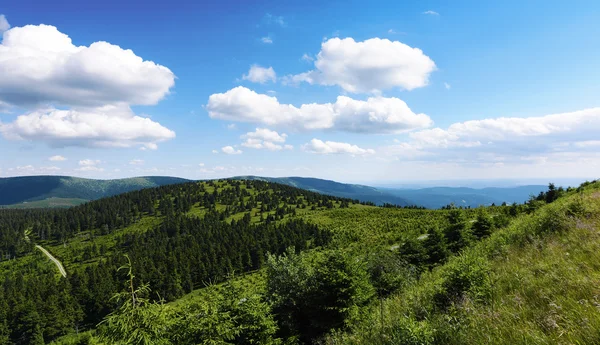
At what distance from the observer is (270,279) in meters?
40.7

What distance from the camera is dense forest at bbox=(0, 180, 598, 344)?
39.7 feet

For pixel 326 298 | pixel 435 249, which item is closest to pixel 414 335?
pixel 326 298

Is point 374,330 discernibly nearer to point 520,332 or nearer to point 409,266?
point 520,332

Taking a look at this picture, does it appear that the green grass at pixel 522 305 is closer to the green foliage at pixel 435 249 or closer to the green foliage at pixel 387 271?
the green foliage at pixel 387 271

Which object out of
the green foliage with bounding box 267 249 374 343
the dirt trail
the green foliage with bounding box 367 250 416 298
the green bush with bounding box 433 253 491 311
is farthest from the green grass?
the dirt trail

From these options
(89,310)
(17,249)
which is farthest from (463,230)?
(17,249)

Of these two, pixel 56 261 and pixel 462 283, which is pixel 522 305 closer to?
pixel 462 283

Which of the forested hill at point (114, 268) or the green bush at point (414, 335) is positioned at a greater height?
the green bush at point (414, 335)

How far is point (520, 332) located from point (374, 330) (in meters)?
5.01

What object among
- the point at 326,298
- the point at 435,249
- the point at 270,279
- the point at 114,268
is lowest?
the point at 114,268

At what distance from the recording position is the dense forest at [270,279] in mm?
12094

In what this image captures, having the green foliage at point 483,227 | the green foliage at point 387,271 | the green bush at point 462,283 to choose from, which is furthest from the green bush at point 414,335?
the green foliage at point 483,227

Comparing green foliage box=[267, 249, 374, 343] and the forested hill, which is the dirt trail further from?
green foliage box=[267, 249, 374, 343]

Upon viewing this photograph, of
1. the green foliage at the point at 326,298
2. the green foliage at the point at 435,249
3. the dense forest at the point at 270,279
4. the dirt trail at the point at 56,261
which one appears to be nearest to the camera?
the dense forest at the point at 270,279
